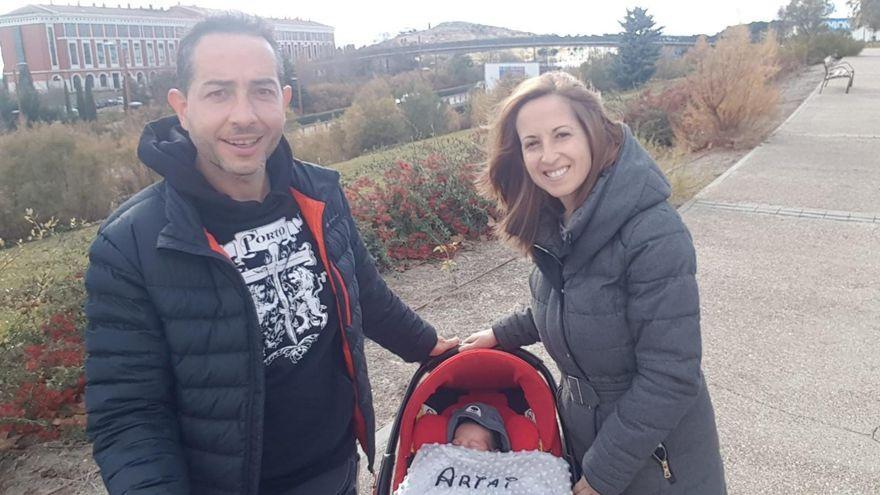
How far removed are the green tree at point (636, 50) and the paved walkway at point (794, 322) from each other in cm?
2197

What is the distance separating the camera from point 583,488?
2.02 m

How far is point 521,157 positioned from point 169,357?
4.01 ft

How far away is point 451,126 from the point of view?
24859 millimetres

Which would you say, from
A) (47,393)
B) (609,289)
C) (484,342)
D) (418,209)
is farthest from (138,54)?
(609,289)

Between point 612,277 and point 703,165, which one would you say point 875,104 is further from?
point 612,277

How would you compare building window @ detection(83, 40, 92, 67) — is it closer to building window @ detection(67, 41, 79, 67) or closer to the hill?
building window @ detection(67, 41, 79, 67)

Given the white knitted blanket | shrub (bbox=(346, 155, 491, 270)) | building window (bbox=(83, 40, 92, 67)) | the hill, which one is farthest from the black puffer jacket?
the hill

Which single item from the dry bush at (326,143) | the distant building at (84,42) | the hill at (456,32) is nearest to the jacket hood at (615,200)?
the dry bush at (326,143)

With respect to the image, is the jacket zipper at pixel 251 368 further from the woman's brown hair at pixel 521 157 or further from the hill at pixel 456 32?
the hill at pixel 456 32

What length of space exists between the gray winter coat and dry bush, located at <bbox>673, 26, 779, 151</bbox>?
11.0 metres

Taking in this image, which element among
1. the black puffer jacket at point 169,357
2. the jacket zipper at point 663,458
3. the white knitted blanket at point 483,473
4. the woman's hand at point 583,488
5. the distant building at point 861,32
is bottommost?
the woman's hand at point 583,488

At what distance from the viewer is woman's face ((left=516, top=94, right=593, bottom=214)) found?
193cm

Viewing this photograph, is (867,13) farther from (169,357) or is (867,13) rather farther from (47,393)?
(169,357)

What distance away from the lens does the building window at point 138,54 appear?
70.9 metres
